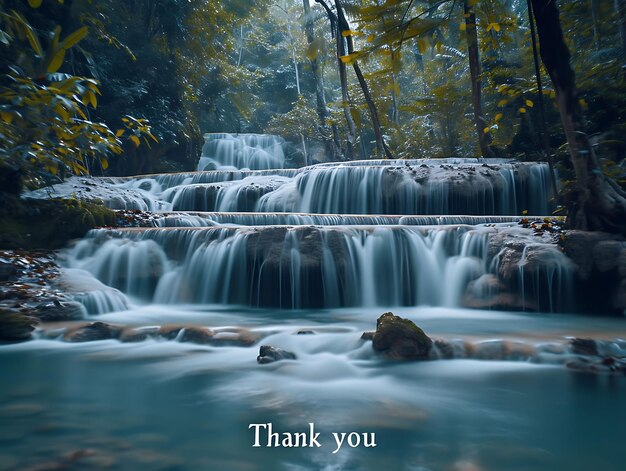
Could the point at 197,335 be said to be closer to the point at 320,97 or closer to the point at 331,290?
the point at 331,290

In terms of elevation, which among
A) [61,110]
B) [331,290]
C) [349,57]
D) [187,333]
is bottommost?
[187,333]

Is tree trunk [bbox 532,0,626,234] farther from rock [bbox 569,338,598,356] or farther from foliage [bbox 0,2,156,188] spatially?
foliage [bbox 0,2,156,188]

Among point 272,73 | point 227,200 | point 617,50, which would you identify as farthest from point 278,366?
point 272,73

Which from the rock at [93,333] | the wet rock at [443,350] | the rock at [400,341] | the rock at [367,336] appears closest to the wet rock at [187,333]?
the rock at [93,333]

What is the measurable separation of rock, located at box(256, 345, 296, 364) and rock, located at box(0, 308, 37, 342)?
2675 millimetres

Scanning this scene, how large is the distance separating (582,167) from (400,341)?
4.41m

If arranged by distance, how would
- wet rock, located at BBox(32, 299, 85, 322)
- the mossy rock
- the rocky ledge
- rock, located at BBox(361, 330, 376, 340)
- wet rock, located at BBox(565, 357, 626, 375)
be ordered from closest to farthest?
wet rock, located at BBox(565, 357, 626, 375)
the rocky ledge
rock, located at BBox(361, 330, 376, 340)
wet rock, located at BBox(32, 299, 85, 322)
the mossy rock

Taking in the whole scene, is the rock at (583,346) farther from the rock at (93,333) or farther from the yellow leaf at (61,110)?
the yellow leaf at (61,110)

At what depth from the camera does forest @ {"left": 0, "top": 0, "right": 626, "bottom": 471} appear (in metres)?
2.58

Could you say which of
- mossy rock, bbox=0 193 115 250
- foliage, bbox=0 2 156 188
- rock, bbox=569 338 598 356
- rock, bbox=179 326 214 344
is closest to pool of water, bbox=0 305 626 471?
rock, bbox=179 326 214 344

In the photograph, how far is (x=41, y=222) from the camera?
7859mm

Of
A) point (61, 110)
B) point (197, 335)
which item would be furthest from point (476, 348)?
point (61, 110)

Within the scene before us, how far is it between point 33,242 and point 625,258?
→ 8982 millimetres

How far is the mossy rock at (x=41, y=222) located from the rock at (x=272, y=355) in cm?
538
